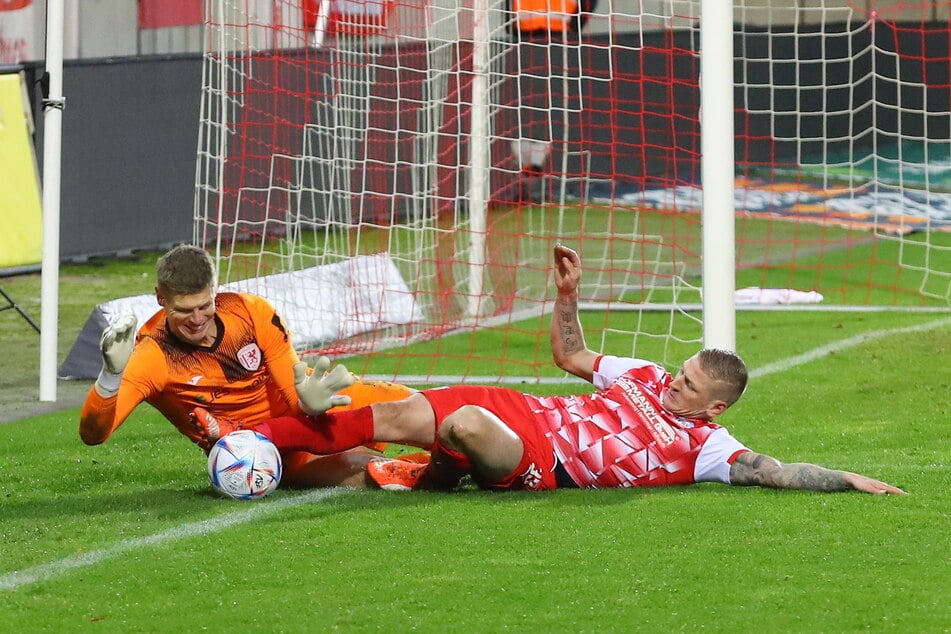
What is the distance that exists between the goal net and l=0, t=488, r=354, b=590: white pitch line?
8.62 ft

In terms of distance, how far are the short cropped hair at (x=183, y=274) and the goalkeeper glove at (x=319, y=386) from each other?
452 mm

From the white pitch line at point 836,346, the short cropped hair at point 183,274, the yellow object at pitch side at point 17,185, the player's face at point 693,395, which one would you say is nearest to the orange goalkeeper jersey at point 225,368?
the short cropped hair at point 183,274

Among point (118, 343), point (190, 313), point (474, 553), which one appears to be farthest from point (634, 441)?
point (118, 343)

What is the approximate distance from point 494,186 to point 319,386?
10706 mm

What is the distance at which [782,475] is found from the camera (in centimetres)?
559

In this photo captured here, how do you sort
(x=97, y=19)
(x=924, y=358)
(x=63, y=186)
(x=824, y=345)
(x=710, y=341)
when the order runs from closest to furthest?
(x=710, y=341) → (x=924, y=358) → (x=824, y=345) → (x=63, y=186) → (x=97, y=19)

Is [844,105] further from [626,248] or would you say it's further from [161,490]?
[161,490]

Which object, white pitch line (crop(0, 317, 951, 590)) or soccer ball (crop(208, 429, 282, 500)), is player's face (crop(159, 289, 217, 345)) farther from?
white pitch line (crop(0, 317, 951, 590))

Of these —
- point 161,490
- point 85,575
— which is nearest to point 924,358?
point 161,490

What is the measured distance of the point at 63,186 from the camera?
14391 mm

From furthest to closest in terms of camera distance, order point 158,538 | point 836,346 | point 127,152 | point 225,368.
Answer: point 127,152
point 836,346
point 225,368
point 158,538

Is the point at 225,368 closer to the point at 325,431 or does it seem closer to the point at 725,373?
the point at 325,431

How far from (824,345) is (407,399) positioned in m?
4.60

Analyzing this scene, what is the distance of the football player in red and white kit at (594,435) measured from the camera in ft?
18.2
